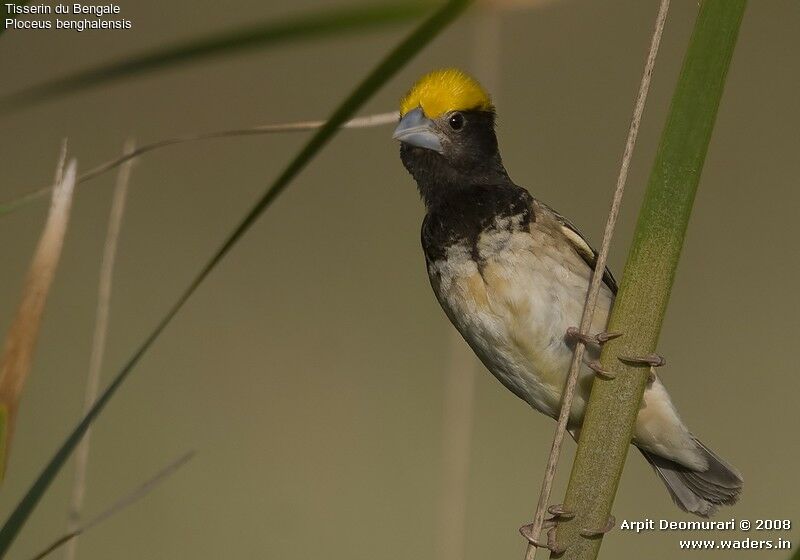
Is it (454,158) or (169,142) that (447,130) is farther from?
(169,142)

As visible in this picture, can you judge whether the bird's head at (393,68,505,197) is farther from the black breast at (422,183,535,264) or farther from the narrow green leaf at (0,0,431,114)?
the narrow green leaf at (0,0,431,114)

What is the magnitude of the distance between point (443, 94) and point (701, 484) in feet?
3.90

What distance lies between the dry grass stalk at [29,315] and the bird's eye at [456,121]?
4.09 feet

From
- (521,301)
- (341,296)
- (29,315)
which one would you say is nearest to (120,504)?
(29,315)

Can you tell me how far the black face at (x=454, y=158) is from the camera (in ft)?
8.15

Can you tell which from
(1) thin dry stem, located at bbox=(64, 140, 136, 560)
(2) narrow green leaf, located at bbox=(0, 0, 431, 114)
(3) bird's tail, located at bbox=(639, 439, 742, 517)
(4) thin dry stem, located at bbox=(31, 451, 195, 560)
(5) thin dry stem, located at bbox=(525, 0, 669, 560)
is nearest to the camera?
(2) narrow green leaf, located at bbox=(0, 0, 431, 114)

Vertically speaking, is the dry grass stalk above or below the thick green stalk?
below

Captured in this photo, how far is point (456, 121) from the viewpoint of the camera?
8.17 ft

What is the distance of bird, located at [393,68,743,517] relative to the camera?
2.33 meters

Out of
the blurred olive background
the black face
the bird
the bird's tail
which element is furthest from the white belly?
the blurred olive background

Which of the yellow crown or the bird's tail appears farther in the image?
the bird's tail

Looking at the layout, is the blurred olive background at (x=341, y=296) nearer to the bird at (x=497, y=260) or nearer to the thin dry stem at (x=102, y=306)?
the bird at (x=497, y=260)

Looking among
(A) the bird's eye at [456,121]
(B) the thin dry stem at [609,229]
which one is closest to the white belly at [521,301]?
(A) the bird's eye at [456,121]

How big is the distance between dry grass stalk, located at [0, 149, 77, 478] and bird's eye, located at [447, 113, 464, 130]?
4.09ft
